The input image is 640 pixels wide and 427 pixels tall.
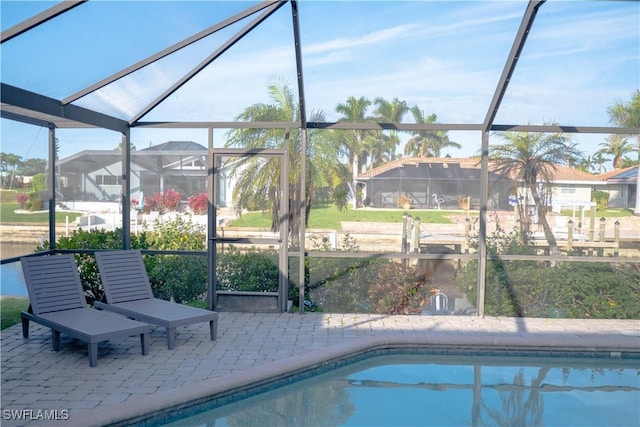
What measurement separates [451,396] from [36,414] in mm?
4011

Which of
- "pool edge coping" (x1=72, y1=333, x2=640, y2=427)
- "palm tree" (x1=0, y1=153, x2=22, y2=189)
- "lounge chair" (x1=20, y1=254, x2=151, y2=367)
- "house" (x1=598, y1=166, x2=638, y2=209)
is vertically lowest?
"pool edge coping" (x1=72, y1=333, x2=640, y2=427)

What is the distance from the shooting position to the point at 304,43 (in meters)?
7.39

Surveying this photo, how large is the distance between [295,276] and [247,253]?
0.79 metres

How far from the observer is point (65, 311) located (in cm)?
701

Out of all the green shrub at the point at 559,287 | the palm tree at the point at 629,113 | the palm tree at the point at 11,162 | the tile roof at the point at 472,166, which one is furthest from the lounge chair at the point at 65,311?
the palm tree at the point at 629,113

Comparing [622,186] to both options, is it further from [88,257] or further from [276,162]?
[88,257]

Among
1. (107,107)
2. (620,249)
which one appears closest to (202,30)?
(107,107)

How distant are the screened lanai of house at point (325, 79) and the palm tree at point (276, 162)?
50 millimetres

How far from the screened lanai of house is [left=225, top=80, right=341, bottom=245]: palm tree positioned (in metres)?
0.05

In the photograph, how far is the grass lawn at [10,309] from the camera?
780cm

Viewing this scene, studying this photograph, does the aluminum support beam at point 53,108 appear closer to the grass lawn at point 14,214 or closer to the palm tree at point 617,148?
the grass lawn at point 14,214

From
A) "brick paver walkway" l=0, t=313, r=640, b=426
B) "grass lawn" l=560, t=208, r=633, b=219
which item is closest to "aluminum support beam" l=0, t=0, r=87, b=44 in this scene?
"brick paver walkway" l=0, t=313, r=640, b=426

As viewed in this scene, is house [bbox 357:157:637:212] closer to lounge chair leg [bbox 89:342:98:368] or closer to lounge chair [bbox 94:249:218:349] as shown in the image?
lounge chair [bbox 94:249:218:349]

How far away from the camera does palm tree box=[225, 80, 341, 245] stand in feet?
28.4
